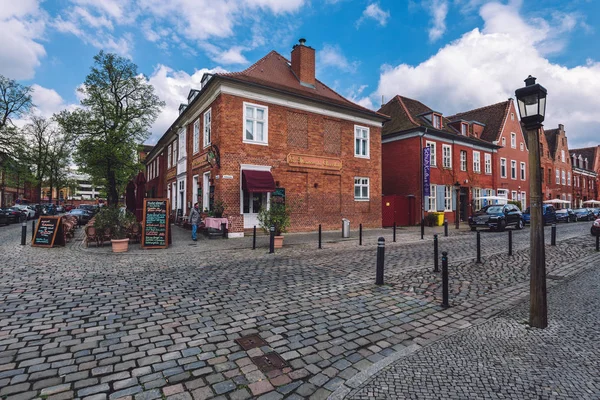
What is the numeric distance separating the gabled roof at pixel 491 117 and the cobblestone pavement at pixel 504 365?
33564 millimetres

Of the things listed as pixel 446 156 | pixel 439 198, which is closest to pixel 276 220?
pixel 439 198

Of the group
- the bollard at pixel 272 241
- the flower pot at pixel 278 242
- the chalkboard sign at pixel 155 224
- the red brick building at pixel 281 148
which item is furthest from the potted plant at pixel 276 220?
the chalkboard sign at pixel 155 224

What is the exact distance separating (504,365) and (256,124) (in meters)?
15.5

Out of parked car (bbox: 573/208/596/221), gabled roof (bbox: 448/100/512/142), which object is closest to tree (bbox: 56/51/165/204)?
gabled roof (bbox: 448/100/512/142)

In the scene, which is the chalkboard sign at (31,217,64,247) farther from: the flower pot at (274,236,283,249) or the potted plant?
the flower pot at (274,236,283,249)

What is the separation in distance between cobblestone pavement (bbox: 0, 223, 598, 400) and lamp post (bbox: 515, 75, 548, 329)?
84cm

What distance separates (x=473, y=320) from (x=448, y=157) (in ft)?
85.0

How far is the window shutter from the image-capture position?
86.2 feet

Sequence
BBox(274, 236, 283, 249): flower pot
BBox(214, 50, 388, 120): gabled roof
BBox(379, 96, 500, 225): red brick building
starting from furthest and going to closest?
BBox(379, 96, 500, 225): red brick building → BBox(214, 50, 388, 120): gabled roof → BBox(274, 236, 283, 249): flower pot

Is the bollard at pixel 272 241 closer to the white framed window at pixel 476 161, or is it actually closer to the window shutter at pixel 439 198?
the window shutter at pixel 439 198

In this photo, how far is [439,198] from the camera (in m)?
26.4

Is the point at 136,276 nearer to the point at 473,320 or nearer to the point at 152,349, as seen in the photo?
the point at 152,349

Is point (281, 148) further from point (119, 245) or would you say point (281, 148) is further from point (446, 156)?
point (446, 156)

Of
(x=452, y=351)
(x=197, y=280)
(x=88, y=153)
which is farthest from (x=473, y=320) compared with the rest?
(x=88, y=153)
